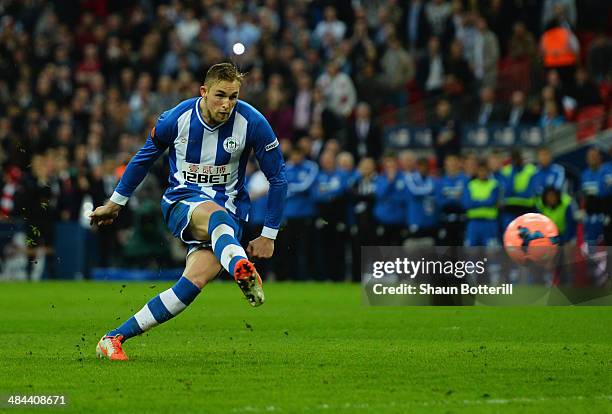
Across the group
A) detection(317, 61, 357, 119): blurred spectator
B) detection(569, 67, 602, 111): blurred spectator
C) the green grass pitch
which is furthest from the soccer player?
detection(317, 61, 357, 119): blurred spectator

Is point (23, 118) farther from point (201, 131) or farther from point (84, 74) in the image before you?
point (201, 131)

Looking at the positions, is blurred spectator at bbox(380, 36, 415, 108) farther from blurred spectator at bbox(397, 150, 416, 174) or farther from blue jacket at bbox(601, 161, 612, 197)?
blue jacket at bbox(601, 161, 612, 197)

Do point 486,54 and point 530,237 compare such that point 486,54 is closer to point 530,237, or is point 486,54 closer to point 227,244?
point 530,237

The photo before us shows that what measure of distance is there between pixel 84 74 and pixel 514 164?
1057 cm

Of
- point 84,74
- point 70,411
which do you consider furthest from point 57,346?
point 84,74

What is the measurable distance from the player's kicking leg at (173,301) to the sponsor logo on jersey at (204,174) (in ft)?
1.68

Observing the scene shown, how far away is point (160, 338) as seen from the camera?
37.1ft

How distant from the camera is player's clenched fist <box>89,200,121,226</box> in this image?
9.06m

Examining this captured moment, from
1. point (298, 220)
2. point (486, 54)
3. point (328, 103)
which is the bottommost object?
point (298, 220)

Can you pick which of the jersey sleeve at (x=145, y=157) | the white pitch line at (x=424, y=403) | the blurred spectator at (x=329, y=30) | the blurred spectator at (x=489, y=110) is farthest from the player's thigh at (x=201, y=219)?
the blurred spectator at (x=329, y=30)

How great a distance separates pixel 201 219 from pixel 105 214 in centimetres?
72

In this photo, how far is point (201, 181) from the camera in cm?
916

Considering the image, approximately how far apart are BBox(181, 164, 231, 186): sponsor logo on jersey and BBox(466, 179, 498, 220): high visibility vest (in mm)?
11191

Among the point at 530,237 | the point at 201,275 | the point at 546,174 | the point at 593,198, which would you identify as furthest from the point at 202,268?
the point at 593,198
